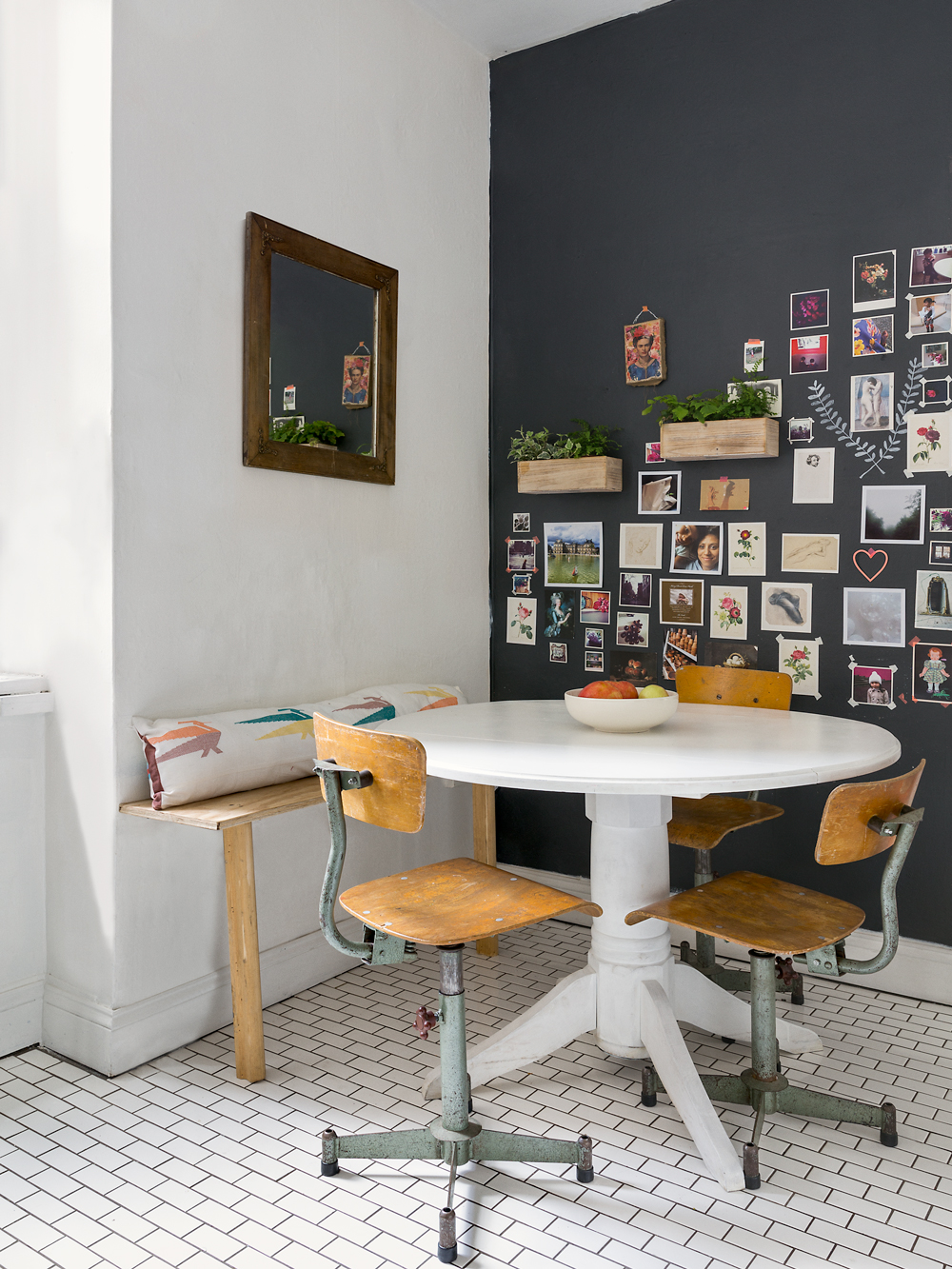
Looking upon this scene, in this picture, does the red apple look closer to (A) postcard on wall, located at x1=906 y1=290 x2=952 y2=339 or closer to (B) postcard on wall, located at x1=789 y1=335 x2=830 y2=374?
(B) postcard on wall, located at x1=789 y1=335 x2=830 y2=374

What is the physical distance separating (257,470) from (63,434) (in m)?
0.53

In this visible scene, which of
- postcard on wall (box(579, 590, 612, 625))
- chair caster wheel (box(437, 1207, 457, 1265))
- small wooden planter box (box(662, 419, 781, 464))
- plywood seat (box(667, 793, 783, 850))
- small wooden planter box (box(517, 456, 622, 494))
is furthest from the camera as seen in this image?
postcard on wall (box(579, 590, 612, 625))

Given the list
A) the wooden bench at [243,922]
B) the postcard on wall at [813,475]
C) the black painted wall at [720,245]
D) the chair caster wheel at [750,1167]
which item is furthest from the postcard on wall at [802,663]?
the wooden bench at [243,922]

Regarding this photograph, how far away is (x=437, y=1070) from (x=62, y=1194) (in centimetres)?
84

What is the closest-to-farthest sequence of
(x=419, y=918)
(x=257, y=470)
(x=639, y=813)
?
(x=419, y=918), (x=639, y=813), (x=257, y=470)

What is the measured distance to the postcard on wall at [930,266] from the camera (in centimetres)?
281

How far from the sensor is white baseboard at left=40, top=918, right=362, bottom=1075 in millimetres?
2438

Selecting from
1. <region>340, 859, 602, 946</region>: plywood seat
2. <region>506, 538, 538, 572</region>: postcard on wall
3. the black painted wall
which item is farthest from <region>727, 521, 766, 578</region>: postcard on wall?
<region>340, 859, 602, 946</region>: plywood seat

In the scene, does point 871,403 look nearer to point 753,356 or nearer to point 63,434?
point 753,356

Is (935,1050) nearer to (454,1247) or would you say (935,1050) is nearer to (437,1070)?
(437,1070)

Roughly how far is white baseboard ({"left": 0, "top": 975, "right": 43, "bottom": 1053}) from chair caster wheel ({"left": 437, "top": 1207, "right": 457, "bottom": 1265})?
1371 mm

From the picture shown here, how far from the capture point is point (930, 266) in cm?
283

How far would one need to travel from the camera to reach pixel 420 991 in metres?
2.91

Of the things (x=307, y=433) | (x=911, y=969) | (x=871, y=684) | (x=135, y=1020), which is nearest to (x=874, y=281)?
(x=871, y=684)
